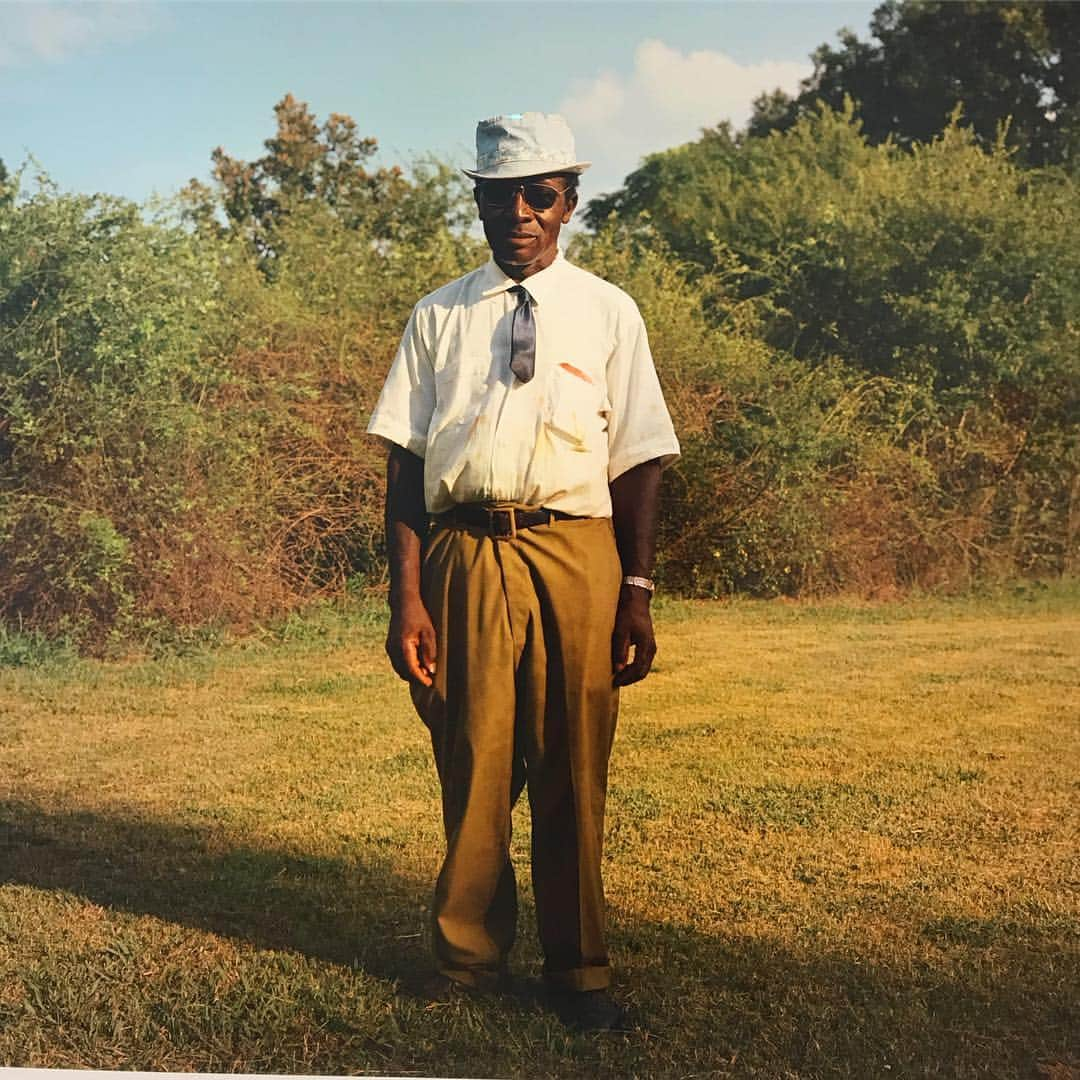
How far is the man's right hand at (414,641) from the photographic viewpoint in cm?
286

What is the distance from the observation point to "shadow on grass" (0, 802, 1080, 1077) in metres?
3.13

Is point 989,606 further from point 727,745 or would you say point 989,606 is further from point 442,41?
point 442,41

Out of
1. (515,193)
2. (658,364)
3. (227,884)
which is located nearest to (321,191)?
(658,364)

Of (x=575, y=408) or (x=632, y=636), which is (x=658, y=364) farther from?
(x=632, y=636)

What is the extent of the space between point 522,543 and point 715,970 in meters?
1.20

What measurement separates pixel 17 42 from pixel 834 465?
2.96m

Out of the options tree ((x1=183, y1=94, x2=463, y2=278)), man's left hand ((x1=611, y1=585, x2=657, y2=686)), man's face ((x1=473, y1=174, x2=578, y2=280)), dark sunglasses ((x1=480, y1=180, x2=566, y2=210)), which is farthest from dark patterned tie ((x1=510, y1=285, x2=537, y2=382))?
tree ((x1=183, y1=94, x2=463, y2=278))

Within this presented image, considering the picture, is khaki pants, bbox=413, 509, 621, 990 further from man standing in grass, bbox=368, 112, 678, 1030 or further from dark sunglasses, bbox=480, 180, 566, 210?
dark sunglasses, bbox=480, 180, 566, 210

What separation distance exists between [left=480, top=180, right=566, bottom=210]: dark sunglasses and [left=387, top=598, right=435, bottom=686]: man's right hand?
828 mm

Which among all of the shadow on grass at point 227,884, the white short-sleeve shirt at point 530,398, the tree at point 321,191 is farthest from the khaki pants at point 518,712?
the tree at point 321,191

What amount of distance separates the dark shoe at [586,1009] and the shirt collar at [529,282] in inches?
56.7

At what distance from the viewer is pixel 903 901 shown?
3598 mm

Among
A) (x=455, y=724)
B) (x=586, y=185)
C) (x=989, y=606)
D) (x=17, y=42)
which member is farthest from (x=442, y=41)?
(x=989, y=606)

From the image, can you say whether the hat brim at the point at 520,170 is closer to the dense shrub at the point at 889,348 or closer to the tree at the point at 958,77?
the tree at the point at 958,77
